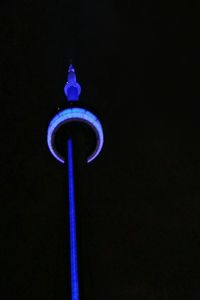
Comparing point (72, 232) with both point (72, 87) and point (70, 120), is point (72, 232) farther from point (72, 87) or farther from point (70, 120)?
point (72, 87)

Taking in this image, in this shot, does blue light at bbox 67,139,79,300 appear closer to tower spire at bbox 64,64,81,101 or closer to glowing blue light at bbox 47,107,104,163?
glowing blue light at bbox 47,107,104,163

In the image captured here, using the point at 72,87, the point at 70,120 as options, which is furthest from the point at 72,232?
the point at 72,87

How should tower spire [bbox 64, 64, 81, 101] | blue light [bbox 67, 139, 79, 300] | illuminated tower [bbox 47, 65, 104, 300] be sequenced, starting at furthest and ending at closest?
tower spire [bbox 64, 64, 81, 101], illuminated tower [bbox 47, 65, 104, 300], blue light [bbox 67, 139, 79, 300]

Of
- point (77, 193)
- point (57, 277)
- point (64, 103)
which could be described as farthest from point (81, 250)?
point (64, 103)

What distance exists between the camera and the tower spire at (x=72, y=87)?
35625 mm

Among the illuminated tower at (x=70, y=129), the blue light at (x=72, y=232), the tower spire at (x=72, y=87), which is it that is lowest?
the blue light at (x=72, y=232)

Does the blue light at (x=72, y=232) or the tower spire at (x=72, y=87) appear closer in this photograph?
the blue light at (x=72, y=232)

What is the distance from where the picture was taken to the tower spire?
3562 cm

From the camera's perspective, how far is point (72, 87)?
35.6m

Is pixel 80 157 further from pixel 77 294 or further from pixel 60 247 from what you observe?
pixel 77 294

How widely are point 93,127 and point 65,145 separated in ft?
6.80

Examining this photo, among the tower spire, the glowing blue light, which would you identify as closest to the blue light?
the glowing blue light

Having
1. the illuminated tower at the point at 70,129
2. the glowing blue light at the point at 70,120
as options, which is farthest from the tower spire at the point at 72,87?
the glowing blue light at the point at 70,120

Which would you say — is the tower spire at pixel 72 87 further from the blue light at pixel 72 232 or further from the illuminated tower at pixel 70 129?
the blue light at pixel 72 232
